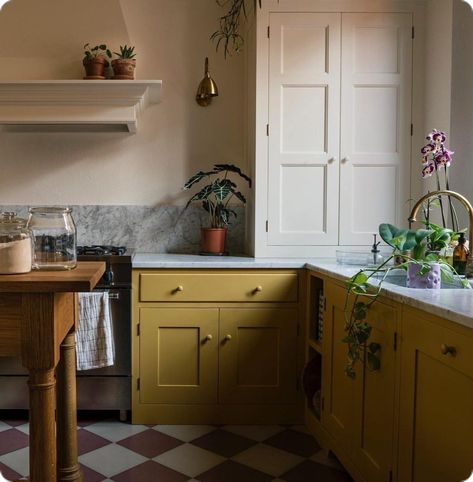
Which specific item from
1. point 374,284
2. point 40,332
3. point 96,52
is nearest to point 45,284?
point 40,332

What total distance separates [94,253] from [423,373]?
1896mm

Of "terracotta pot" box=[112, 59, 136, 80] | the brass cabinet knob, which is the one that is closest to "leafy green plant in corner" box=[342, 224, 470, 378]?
the brass cabinet knob

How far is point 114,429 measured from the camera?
285 cm

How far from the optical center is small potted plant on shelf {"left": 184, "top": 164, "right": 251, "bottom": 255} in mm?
3229

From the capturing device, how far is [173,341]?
9.57 ft

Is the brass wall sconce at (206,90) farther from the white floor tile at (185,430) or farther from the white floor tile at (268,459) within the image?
the white floor tile at (268,459)

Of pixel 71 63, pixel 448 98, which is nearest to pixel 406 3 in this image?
pixel 448 98

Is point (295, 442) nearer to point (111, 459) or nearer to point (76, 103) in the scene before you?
point (111, 459)

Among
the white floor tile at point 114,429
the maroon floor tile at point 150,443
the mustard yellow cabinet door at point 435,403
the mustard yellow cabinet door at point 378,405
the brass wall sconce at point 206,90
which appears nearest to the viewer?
the mustard yellow cabinet door at point 435,403

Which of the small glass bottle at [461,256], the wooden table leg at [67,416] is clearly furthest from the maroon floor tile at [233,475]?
the small glass bottle at [461,256]

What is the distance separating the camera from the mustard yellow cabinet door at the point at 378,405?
183 cm

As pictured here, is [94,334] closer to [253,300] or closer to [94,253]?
[94,253]

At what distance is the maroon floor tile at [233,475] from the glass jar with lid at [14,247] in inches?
51.2

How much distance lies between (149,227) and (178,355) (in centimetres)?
92
